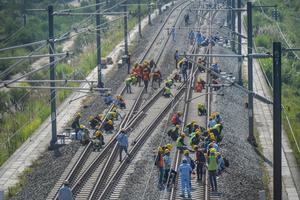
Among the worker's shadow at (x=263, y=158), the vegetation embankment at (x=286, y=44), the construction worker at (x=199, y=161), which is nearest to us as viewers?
the construction worker at (x=199, y=161)

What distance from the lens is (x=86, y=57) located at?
184 ft

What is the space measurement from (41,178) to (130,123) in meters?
7.80

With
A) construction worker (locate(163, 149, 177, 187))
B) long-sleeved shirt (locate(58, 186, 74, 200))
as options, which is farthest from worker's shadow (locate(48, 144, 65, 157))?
long-sleeved shirt (locate(58, 186, 74, 200))

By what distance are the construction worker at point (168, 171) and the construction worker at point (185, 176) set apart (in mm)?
1080

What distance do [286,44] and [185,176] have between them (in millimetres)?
29806

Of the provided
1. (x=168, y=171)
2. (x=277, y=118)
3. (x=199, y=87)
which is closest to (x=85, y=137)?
(x=168, y=171)

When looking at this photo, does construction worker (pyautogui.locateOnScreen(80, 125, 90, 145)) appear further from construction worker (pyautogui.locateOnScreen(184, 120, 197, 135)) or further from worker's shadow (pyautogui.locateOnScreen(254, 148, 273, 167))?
worker's shadow (pyautogui.locateOnScreen(254, 148, 273, 167))

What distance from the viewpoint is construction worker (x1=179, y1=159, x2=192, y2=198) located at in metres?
25.4

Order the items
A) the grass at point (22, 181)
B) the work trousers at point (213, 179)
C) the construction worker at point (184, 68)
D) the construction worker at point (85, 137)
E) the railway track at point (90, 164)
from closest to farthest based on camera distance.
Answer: the work trousers at point (213, 179)
the railway track at point (90, 164)
the grass at point (22, 181)
the construction worker at point (85, 137)
the construction worker at point (184, 68)

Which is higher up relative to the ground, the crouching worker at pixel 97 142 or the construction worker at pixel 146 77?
the construction worker at pixel 146 77

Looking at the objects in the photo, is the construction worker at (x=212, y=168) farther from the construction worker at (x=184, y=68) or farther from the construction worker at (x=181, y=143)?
the construction worker at (x=184, y=68)

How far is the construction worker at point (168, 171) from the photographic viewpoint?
26.8 meters

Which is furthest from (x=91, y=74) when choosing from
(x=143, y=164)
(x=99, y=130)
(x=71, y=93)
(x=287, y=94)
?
(x=143, y=164)

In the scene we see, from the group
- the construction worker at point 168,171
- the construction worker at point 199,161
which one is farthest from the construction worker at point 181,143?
the construction worker at point 168,171
